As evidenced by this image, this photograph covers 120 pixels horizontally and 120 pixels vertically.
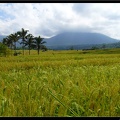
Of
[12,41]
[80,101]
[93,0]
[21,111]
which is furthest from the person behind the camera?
[12,41]

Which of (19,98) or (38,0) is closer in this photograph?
(38,0)

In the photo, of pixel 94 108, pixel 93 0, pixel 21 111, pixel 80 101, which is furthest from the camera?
pixel 80 101

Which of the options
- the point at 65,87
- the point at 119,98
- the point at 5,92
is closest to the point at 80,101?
the point at 65,87

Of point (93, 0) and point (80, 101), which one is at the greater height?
point (93, 0)

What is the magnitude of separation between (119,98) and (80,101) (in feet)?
1.23

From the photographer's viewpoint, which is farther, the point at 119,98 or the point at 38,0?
the point at 119,98

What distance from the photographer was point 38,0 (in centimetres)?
139

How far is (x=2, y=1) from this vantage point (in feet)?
4.79

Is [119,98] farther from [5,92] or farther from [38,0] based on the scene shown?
[38,0]

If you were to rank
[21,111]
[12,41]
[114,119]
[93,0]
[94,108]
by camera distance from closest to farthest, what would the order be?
1. [114,119]
2. [93,0]
3. [21,111]
4. [94,108]
5. [12,41]

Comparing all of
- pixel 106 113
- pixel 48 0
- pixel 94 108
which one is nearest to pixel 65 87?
pixel 94 108

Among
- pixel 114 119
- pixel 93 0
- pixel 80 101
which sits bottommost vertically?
pixel 80 101

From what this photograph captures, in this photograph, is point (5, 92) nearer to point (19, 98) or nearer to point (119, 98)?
point (19, 98)

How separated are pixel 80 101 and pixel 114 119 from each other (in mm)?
927
